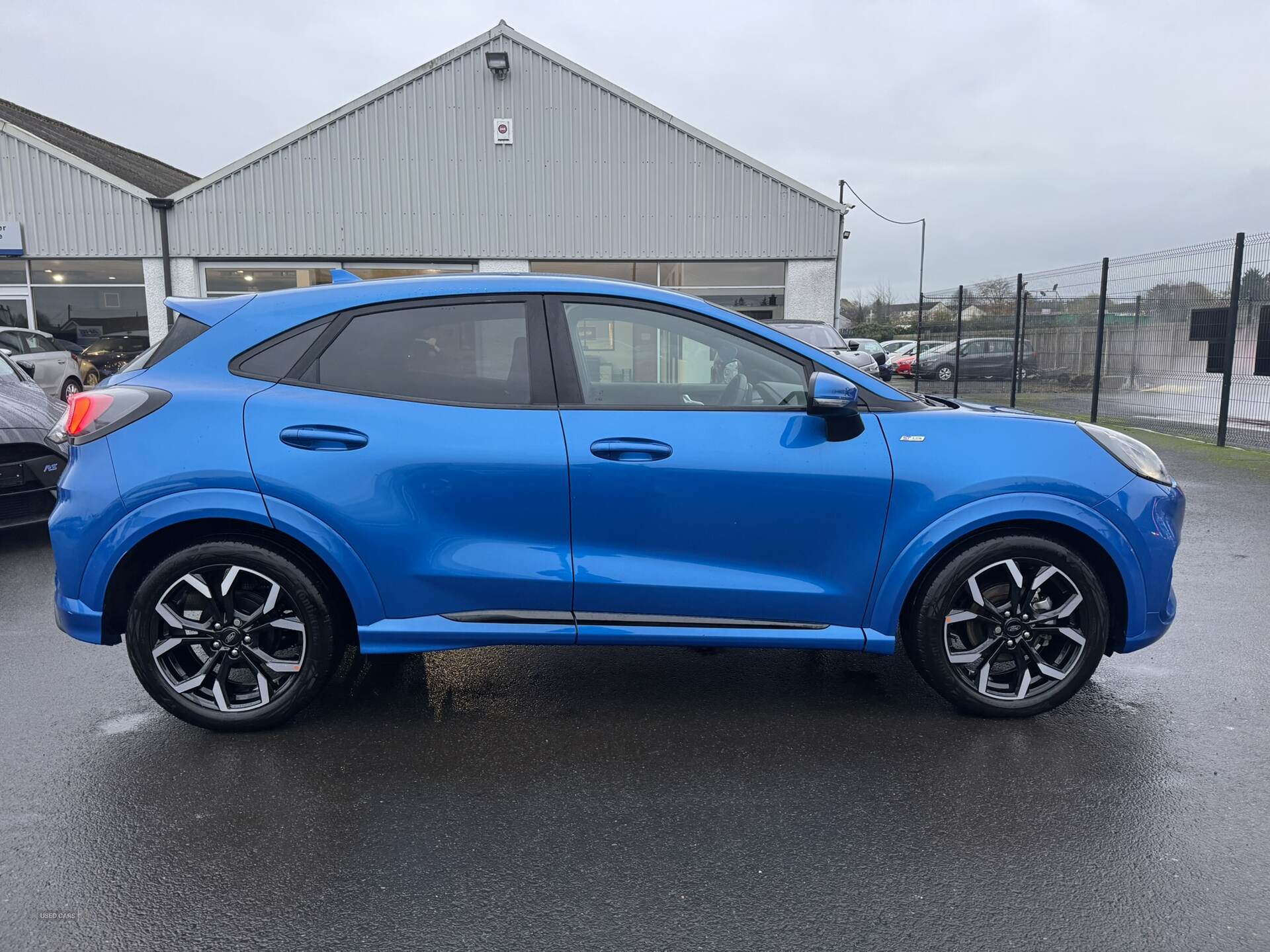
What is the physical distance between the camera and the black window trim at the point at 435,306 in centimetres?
340

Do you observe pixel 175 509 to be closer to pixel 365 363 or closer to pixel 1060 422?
pixel 365 363

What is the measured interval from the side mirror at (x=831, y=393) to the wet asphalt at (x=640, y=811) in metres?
1.28

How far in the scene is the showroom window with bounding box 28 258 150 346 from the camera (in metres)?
18.2

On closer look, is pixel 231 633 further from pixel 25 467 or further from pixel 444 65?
pixel 444 65

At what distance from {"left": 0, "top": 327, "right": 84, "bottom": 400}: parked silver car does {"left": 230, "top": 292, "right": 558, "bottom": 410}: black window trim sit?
43.7ft

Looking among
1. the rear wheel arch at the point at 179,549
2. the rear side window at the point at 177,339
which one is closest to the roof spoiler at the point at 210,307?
the rear side window at the point at 177,339

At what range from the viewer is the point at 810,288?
18578 mm

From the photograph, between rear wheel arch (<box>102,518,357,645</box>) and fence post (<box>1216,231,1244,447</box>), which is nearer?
rear wheel arch (<box>102,518,357,645</box>)

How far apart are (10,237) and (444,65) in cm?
926

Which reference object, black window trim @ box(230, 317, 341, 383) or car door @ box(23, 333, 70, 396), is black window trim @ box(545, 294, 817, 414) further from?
car door @ box(23, 333, 70, 396)

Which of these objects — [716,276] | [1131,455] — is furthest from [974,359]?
[1131,455]

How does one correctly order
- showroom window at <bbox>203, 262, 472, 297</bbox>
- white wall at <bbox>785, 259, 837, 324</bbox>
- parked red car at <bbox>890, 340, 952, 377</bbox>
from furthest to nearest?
1. parked red car at <bbox>890, 340, 952, 377</bbox>
2. white wall at <bbox>785, 259, 837, 324</bbox>
3. showroom window at <bbox>203, 262, 472, 297</bbox>

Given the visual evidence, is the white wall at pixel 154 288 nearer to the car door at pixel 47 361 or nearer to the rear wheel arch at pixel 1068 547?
the car door at pixel 47 361

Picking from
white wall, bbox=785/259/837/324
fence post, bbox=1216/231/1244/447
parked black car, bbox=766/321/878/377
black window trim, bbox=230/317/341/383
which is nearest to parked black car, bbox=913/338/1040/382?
parked black car, bbox=766/321/878/377
